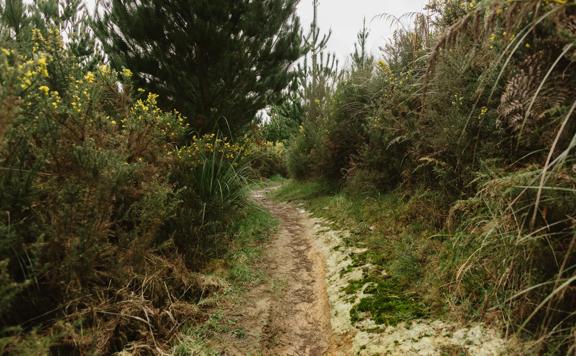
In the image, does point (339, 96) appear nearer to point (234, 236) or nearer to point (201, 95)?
point (201, 95)

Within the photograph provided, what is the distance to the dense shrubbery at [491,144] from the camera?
1.75 metres

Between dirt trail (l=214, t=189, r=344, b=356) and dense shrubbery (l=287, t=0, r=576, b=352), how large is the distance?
3.44 feet

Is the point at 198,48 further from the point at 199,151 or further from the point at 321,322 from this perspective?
the point at 321,322

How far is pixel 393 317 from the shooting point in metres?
2.39

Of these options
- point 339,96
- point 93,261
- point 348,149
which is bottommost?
point 93,261

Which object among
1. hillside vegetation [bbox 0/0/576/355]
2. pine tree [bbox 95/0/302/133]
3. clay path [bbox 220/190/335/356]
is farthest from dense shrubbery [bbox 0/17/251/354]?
pine tree [bbox 95/0/302/133]

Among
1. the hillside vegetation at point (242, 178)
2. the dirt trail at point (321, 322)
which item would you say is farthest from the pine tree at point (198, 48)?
the dirt trail at point (321, 322)

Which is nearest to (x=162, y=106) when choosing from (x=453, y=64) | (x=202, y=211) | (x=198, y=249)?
(x=202, y=211)

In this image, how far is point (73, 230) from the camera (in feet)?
6.92

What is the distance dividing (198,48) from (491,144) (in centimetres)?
401

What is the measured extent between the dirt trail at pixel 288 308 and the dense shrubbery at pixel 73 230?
488mm

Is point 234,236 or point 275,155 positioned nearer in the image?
point 234,236

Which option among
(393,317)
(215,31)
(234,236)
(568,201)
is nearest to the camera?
(568,201)

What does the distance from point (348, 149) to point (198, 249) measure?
11.5 feet
